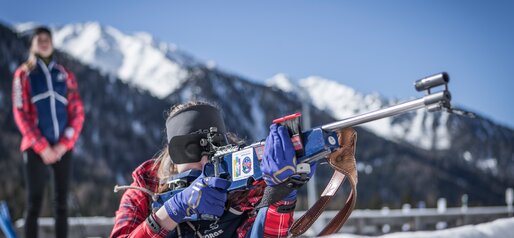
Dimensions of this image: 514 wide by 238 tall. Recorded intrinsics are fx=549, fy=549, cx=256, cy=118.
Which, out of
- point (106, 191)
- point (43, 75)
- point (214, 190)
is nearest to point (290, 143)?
point (214, 190)

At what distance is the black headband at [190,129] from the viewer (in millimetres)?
3047

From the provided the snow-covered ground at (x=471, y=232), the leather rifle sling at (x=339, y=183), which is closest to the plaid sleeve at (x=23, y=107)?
the leather rifle sling at (x=339, y=183)

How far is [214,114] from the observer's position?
322 cm

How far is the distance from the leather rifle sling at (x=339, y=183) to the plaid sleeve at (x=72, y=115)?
10.2 ft

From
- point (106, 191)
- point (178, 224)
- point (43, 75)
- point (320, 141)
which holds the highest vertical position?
point (43, 75)

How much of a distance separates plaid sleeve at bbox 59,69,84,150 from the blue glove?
333cm

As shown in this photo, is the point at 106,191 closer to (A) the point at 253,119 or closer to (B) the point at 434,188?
(B) the point at 434,188

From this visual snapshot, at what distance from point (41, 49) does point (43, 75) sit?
25cm

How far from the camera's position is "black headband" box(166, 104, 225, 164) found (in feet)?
10.00

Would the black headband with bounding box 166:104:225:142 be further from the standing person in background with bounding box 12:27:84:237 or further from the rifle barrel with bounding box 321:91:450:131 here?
the standing person in background with bounding box 12:27:84:237

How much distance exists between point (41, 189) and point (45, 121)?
653 mm

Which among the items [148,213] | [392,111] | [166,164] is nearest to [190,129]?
[166,164]

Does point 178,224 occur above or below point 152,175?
below

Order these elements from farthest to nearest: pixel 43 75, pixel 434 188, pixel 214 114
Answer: pixel 434 188
pixel 43 75
pixel 214 114
